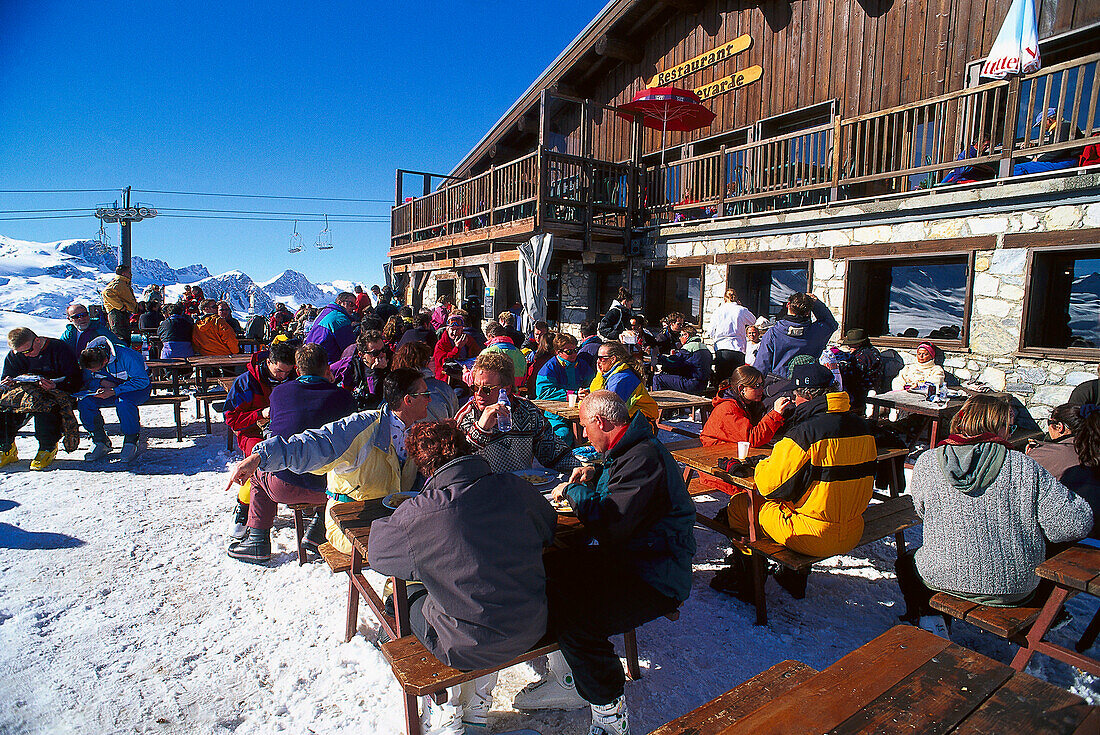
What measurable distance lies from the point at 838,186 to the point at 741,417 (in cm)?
502

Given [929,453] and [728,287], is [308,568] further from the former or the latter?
[728,287]

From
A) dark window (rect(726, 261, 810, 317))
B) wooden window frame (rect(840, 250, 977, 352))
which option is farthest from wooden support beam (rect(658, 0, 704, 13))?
wooden window frame (rect(840, 250, 977, 352))

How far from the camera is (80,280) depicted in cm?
3228

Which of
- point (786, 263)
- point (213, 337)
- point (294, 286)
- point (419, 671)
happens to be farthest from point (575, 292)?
point (294, 286)

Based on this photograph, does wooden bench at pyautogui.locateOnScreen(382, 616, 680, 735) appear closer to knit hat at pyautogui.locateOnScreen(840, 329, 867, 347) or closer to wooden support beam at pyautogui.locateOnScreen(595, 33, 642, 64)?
knit hat at pyautogui.locateOnScreen(840, 329, 867, 347)

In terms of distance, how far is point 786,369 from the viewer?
623 cm

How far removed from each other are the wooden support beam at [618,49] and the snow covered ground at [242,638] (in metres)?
11.1

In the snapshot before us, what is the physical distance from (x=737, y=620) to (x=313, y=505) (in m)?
2.71

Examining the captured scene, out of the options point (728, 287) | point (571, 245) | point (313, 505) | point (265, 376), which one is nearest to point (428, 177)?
point (571, 245)

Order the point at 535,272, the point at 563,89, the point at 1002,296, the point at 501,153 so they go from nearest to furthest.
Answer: the point at 1002,296
the point at 535,272
the point at 563,89
the point at 501,153

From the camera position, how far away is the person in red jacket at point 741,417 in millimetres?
4078

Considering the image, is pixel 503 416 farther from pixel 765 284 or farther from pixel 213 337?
pixel 765 284

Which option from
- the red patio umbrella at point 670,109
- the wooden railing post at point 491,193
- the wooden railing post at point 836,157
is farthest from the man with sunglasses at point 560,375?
the wooden railing post at point 491,193

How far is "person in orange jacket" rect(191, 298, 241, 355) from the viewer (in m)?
8.16
